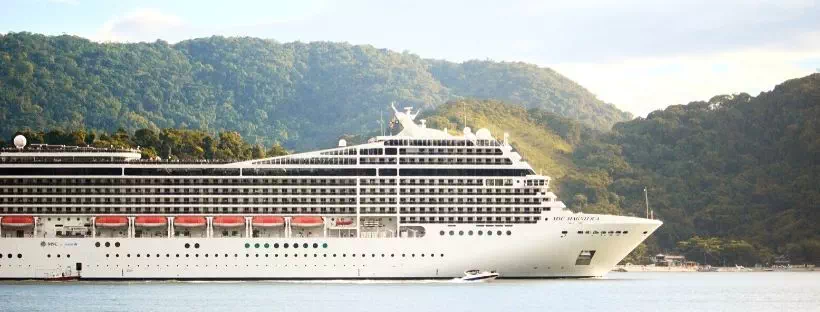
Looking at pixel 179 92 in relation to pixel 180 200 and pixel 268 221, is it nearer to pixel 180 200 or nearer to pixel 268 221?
pixel 180 200

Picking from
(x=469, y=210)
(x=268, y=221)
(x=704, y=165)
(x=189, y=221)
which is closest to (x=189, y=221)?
(x=189, y=221)

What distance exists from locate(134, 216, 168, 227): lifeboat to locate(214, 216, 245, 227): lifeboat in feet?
8.10

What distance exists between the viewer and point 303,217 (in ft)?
235

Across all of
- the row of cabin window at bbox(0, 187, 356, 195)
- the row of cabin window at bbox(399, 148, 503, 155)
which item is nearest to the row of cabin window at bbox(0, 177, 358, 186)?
the row of cabin window at bbox(0, 187, 356, 195)

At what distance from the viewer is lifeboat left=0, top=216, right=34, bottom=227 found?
7169cm

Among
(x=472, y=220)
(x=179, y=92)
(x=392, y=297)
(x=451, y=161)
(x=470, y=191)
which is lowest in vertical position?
(x=392, y=297)

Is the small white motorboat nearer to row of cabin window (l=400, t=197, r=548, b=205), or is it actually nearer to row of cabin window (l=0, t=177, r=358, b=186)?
row of cabin window (l=400, t=197, r=548, b=205)

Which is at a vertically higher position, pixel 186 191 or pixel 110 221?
pixel 186 191

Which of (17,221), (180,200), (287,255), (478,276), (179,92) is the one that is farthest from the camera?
(179,92)

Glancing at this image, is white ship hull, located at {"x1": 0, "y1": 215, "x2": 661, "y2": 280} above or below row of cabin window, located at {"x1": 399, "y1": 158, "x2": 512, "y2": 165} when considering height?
below

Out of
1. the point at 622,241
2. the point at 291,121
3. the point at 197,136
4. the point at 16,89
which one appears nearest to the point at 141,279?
the point at 622,241

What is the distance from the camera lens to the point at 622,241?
72875 millimetres

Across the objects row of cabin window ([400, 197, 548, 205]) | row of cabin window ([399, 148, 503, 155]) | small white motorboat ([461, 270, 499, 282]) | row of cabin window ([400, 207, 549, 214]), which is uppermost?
row of cabin window ([399, 148, 503, 155])

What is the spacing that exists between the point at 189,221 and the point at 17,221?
8227mm
